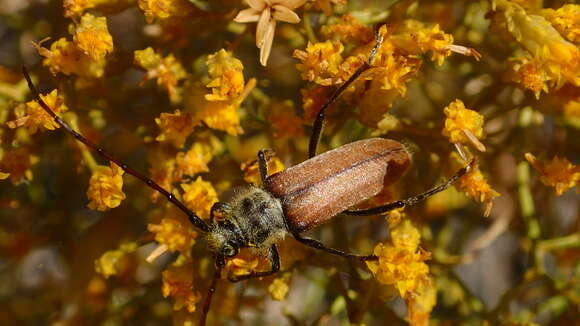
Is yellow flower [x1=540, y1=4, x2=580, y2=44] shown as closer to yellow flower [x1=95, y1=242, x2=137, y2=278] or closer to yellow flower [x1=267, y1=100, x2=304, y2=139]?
yellow flower [x1=267, y1=100, x2=304, y2=139]

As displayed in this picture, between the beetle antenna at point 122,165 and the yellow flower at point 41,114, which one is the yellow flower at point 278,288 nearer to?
the beetle antenna at point 122,165

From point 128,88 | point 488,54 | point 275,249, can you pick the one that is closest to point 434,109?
point 488,54

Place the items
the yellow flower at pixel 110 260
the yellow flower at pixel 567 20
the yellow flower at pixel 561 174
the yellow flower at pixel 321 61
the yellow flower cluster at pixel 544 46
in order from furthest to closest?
1. the yellow flower at pixel 110 260
2. the yellow flower at pixel 561 174
3. the yellow flower at pixel 321 61
4. the yellow flower at pixel 567 20
5. the yellow flower cluster at pixel 544 46

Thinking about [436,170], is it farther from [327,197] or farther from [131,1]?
[131,1]

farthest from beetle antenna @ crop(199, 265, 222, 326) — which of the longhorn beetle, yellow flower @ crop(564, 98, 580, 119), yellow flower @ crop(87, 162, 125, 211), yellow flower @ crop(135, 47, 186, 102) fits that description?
yellow flower @ crop(564, 98, 580, 119)

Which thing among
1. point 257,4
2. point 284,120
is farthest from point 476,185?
point 257,4

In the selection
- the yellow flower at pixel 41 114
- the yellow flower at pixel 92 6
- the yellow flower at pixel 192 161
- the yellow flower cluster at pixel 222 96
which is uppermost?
the yellow flower at pixel 92 6

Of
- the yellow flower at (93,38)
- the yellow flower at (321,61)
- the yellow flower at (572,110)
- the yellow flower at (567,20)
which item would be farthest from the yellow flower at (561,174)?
the yellow flower at (93,38)
